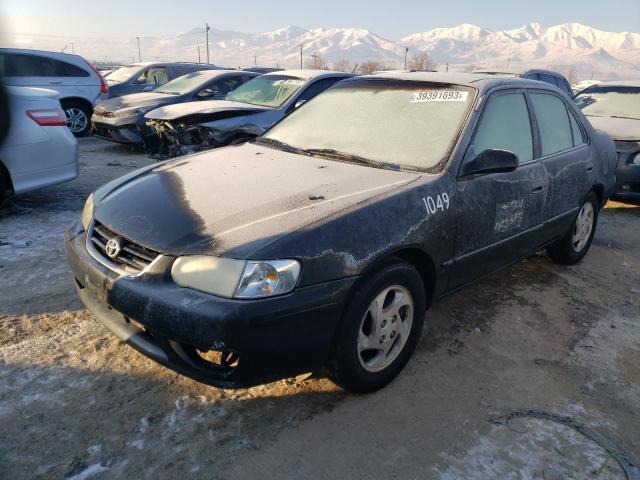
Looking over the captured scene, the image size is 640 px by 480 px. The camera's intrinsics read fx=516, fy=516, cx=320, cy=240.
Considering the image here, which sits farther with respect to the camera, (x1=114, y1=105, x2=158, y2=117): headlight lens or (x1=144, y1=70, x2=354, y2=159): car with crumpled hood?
(x1=114, y1=105, x2=158, y2=117): headlight lens

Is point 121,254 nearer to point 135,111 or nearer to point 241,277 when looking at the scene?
point 241,277

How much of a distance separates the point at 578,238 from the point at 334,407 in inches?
121

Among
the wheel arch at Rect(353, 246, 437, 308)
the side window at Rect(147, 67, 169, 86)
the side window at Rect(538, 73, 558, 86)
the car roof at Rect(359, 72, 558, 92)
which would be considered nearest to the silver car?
the car roof at Rect(359, 72, 558, 92)

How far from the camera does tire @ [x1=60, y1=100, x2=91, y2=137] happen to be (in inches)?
376

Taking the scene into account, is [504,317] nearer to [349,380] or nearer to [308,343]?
[349,380]

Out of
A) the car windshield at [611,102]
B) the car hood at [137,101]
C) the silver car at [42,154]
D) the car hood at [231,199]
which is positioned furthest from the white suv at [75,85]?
the car windshield at [611,102]

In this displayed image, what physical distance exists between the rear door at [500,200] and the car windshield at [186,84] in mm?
6576

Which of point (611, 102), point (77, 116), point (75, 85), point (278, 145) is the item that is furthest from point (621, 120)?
point (77, 116)

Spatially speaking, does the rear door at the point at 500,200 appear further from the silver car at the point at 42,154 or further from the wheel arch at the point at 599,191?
the silver car at the point at 42,154

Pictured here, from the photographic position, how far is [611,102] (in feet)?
26.5

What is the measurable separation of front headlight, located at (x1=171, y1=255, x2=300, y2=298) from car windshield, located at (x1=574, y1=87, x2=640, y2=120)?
24.2 feet

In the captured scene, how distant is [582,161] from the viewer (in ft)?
13.5

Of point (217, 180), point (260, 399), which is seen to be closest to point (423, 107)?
point (217, 180)

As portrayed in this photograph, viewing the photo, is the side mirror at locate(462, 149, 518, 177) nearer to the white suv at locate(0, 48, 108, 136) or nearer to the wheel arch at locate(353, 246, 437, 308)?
the wheel arch at locate(353, 246, 437, 308)
